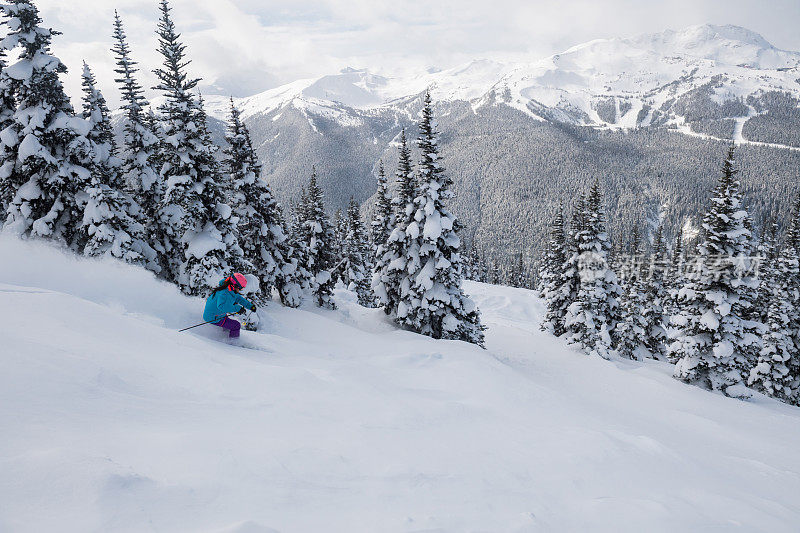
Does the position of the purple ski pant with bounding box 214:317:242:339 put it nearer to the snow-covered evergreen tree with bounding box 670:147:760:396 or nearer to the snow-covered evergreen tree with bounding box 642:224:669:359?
the snow-covered evergreen tree with bounding box 670:147:760:396

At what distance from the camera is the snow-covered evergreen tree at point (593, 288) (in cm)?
2822

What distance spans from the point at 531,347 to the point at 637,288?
13.6 meters

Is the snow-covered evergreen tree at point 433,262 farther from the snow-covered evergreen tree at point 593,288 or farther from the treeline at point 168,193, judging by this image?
the snow-covered evergreen tree at point 593,288

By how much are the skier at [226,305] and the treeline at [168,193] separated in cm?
961

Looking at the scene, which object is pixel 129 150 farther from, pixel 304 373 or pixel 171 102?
pixel 304 373

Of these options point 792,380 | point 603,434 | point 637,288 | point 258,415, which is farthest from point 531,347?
point 258,415

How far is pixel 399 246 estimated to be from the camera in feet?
76.6

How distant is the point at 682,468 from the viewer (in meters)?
6.51

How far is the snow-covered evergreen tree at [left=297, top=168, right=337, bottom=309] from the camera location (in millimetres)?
32031

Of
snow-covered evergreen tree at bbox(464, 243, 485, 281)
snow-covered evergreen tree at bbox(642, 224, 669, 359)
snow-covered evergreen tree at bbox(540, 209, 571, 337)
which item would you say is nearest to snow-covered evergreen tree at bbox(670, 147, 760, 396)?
snow-covered evergreen tree at bbox(540, 209, 571, 337)

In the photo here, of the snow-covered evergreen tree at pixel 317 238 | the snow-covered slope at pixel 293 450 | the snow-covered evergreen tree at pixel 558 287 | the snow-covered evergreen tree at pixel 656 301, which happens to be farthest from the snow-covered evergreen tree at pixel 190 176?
the snow-covered evergreen tree at pixel 656 301

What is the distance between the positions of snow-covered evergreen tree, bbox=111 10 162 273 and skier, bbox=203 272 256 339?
13142 mm

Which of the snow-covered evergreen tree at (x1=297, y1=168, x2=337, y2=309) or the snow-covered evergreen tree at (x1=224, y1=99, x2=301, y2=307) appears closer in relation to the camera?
the snow-covered evergreen tree at (x1=224, y1=99, x2=301, y2=307)

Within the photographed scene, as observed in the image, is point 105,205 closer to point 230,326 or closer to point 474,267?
point 230,326
